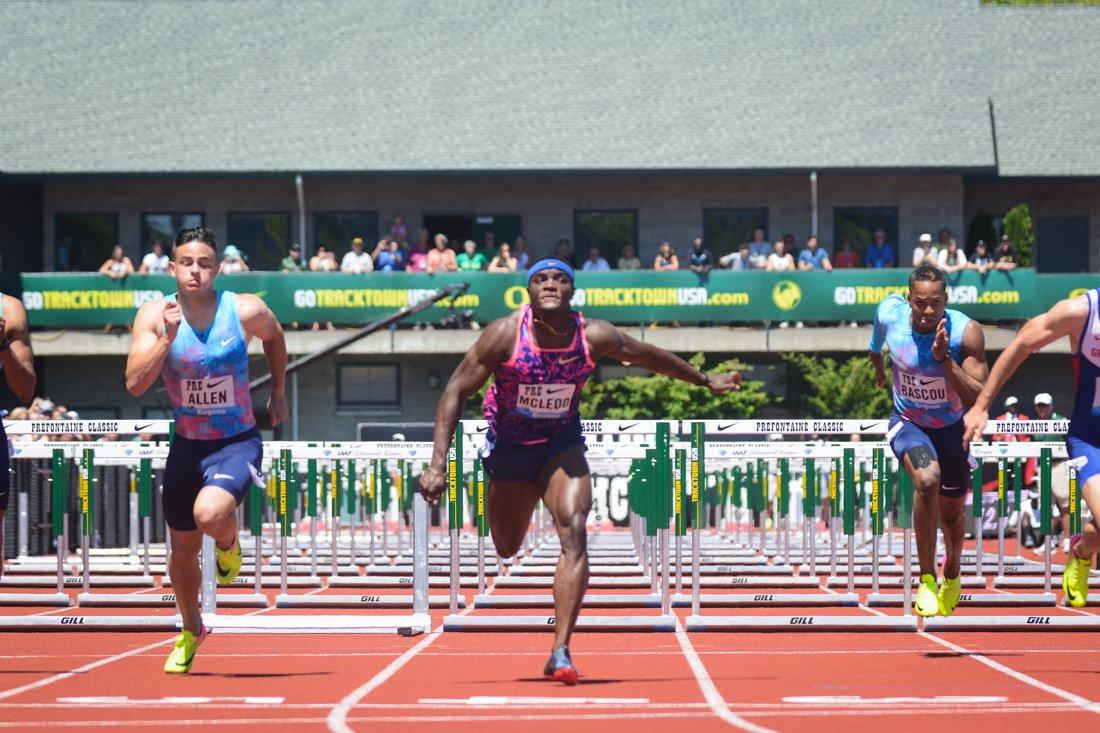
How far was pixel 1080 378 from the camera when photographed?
9.26 metres

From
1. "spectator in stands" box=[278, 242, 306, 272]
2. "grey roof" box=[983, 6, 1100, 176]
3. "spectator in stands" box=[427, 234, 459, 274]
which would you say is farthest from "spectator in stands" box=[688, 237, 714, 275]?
"grey roof" box=[983, 6, 1100, 176]

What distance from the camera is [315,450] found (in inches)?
583

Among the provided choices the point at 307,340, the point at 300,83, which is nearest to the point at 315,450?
the point at 307,340

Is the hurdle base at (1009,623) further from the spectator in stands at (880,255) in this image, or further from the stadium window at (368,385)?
the stadium window at (368,385)

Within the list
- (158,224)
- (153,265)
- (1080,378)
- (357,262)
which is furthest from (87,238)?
(1080,378)

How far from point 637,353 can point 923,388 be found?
2.33 metres

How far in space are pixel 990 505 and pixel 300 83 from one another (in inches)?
866

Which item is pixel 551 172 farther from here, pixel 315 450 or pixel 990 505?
pixel 315 450

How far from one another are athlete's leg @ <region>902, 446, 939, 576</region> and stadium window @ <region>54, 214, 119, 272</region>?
99.4ft

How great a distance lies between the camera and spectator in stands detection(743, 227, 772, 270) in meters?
34.5

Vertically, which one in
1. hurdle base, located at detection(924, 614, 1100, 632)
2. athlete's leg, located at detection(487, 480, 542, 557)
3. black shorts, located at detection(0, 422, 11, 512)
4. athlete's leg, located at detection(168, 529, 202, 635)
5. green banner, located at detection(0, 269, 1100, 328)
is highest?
green banner, located at detection(0, 269, 1100, 328)

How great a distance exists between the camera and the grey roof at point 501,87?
37.4 meters

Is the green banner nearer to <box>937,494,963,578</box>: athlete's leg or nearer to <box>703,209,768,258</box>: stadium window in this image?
<box>703,209,768,258</box>: stadium window

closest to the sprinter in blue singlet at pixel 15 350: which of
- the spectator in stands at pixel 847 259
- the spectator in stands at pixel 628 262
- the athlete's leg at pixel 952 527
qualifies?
the athlete's leg at pixel 952 527
